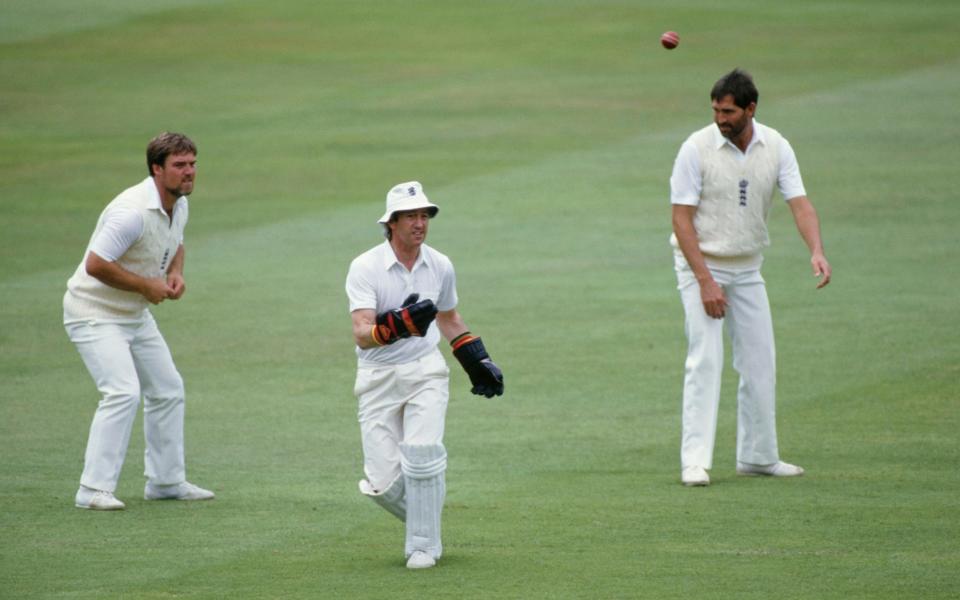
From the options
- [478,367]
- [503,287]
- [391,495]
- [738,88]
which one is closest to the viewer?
[391,495]

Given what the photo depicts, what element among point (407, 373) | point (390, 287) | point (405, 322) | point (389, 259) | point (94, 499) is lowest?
point (94, 499)

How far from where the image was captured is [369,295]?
26.1 ft

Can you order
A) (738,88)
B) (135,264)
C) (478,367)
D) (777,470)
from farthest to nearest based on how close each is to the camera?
(777,470) → (738,88) → (135,264) → (478,367)

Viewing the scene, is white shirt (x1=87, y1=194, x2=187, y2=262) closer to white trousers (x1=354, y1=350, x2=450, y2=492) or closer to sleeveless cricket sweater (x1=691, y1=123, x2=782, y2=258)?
→ white trousers (x1=354, y1=350, x2=450, y2=492)

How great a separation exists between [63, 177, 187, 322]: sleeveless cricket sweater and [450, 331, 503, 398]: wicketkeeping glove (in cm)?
216

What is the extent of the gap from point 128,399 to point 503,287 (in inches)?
289

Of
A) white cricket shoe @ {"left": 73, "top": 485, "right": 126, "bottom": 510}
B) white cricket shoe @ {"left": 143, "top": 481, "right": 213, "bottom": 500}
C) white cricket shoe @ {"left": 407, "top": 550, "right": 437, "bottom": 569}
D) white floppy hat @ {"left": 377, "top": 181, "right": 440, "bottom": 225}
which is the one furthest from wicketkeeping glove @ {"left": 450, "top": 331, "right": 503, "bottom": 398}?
white cricket shoe @ {"left": 73, "top": 485, "right": 126, "bottom": 510}

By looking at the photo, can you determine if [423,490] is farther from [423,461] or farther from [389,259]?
[389,259]

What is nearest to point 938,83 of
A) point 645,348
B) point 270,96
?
point 270,96

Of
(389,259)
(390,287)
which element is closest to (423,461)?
(390,287)

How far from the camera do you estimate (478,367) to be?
816 cm

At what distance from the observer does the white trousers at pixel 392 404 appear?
7984mm

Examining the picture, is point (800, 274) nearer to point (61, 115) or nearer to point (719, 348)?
point (719, 348)

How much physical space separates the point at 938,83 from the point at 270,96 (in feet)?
35.5
